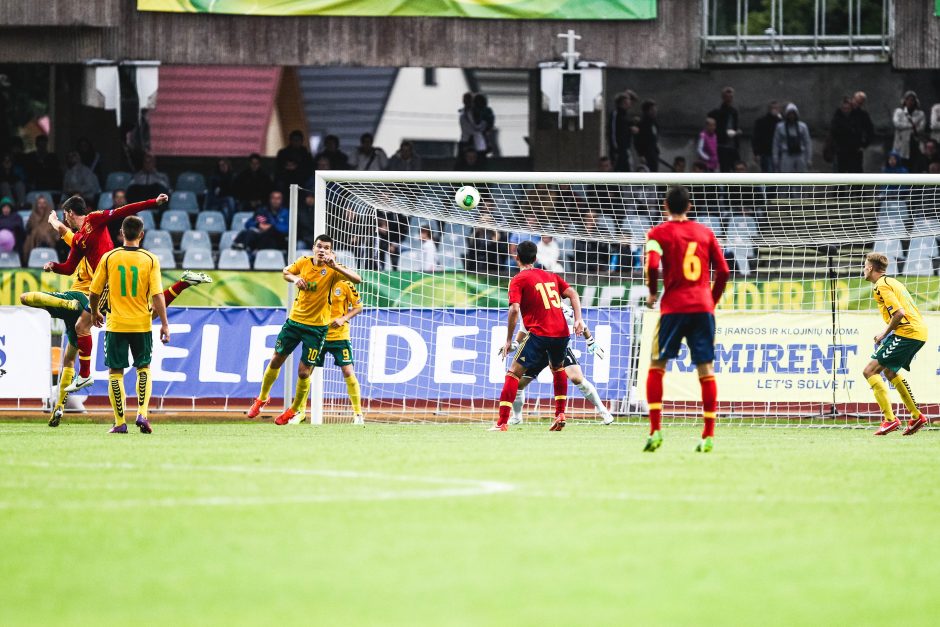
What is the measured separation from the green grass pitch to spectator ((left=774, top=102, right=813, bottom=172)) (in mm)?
15903

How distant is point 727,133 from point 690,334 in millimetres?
15575

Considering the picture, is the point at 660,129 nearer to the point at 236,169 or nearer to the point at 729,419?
the point at 236,169

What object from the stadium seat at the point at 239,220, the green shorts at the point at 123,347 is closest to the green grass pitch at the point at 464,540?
the green shorts at the point at 123,347

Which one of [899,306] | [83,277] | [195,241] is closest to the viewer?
[83,277]

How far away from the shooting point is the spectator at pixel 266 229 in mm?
23609

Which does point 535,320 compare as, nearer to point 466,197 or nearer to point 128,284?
point 466,197

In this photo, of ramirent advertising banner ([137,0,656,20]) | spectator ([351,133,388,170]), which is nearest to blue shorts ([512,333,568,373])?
ramirent advertising banner ([137,0,656,20])

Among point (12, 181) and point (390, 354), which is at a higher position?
point (12, 181)

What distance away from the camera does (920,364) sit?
18.6 metres

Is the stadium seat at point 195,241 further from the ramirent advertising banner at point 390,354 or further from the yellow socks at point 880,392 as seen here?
the yellow socks at point 880,392

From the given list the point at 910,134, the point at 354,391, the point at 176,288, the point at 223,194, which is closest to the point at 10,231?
the point at 223,194

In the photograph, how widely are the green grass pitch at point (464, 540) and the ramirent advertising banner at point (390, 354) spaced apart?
916cm

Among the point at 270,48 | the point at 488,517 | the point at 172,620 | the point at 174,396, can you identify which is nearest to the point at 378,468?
the point at 488,517

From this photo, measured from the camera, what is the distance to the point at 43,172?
26.3m
